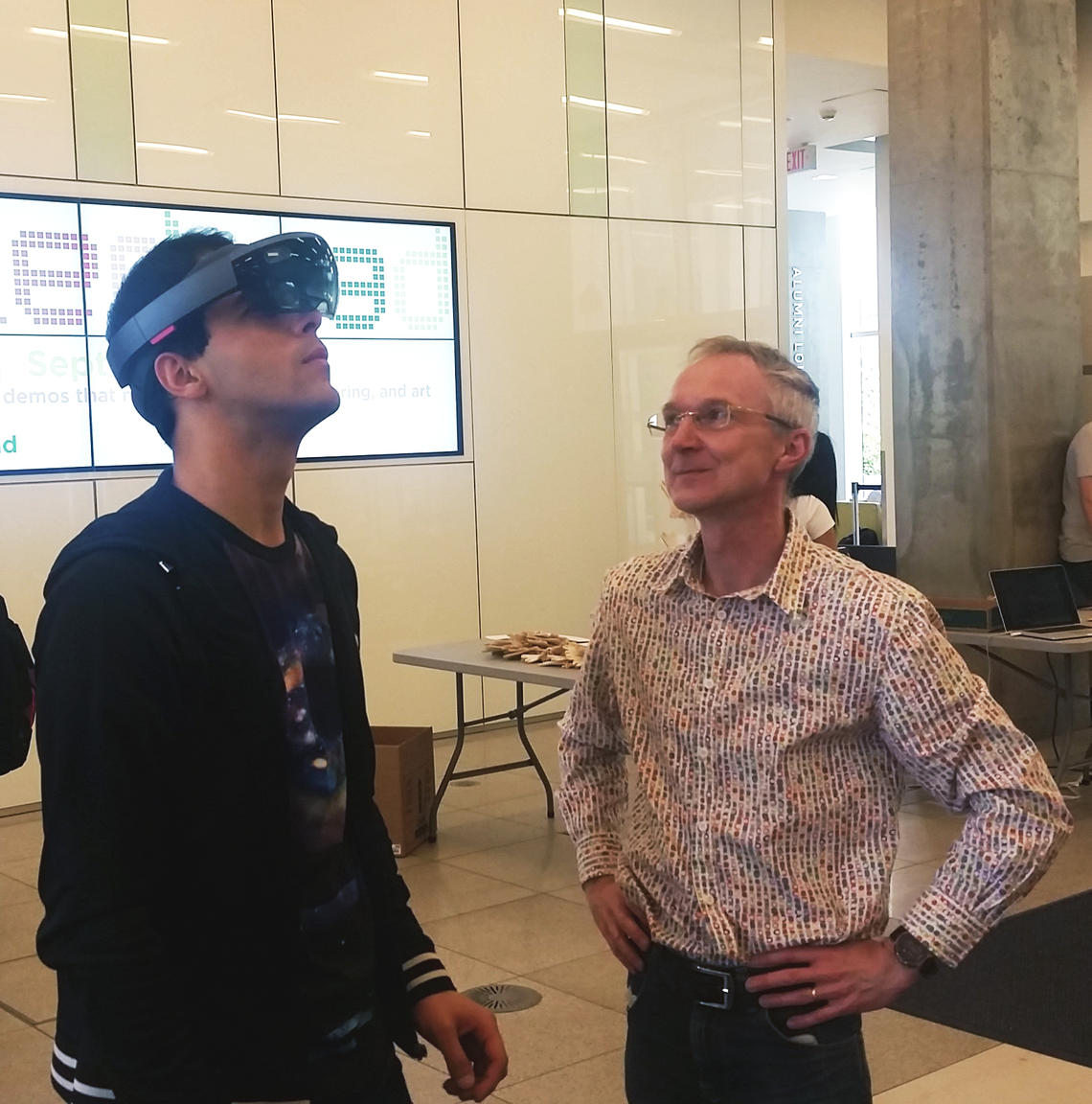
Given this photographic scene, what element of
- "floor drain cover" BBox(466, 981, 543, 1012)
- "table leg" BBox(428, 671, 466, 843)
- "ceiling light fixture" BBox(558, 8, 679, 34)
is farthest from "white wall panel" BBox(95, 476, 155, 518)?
"ceiling light fixture" BBox(558, 8, 679, 34)

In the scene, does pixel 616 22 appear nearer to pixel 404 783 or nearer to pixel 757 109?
pixel 757 109

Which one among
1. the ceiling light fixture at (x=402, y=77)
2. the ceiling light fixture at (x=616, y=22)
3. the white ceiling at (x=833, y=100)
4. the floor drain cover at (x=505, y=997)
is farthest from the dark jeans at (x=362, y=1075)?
the white ceiling at (x=833, y=100)

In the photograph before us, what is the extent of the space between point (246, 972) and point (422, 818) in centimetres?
431

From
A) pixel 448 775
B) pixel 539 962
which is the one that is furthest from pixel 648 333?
pixel 539 962

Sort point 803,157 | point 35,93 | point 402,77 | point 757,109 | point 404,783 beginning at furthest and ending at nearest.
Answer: point 803,157, point 757,109, point 402,77, point 35,93, point 404,783

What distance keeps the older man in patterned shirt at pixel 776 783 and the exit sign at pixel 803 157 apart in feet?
43.3

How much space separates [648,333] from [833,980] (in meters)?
7.14

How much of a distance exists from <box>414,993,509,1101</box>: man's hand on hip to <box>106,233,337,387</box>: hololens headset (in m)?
0.78

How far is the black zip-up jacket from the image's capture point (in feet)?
4.16

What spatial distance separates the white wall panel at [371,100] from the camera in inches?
282

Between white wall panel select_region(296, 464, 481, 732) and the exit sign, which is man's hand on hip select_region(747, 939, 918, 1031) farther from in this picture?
the exit sign

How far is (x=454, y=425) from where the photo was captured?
782 centimetres

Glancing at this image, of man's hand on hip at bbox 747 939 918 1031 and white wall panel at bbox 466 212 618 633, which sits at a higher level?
white wall panel at bbox 466 212 618 633

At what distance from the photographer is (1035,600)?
606cm
